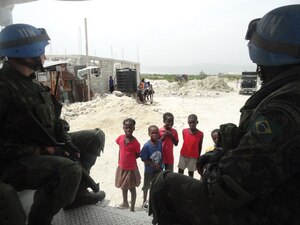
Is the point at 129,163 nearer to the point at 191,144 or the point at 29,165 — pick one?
the point at 191,144

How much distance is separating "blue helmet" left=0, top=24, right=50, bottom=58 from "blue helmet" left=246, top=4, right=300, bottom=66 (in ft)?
4.57

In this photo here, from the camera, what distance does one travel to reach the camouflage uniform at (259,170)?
45.8 inches

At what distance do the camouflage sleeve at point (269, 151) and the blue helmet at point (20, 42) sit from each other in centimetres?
149

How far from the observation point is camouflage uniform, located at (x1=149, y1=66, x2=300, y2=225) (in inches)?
45.8

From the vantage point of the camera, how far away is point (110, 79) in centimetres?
2077

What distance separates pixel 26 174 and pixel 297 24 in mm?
1625

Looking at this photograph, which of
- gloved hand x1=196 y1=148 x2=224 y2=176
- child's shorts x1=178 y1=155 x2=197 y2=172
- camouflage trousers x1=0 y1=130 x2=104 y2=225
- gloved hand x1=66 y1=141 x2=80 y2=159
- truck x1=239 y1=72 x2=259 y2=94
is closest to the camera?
gloved hand x1=196 y1=148 x2=224 y2=176

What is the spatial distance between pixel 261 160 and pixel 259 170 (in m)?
0.04

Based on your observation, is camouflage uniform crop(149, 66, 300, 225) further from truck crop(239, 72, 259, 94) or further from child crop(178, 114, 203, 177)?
truck crop(239, 72, 259, 94)

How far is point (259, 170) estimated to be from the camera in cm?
119

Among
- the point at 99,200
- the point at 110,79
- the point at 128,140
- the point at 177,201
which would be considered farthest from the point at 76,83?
the point at 177,201

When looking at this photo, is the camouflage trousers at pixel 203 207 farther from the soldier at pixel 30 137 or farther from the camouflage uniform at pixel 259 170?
the soldier at pixel 30 137

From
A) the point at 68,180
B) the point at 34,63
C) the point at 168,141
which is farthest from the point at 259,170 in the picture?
the point at 168,141

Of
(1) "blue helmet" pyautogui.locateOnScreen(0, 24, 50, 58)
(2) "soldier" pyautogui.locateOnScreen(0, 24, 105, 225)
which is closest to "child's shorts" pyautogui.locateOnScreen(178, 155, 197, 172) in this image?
(2) "soldier" pyautogui.locateOnScreen(0, 24, 105, 225)
